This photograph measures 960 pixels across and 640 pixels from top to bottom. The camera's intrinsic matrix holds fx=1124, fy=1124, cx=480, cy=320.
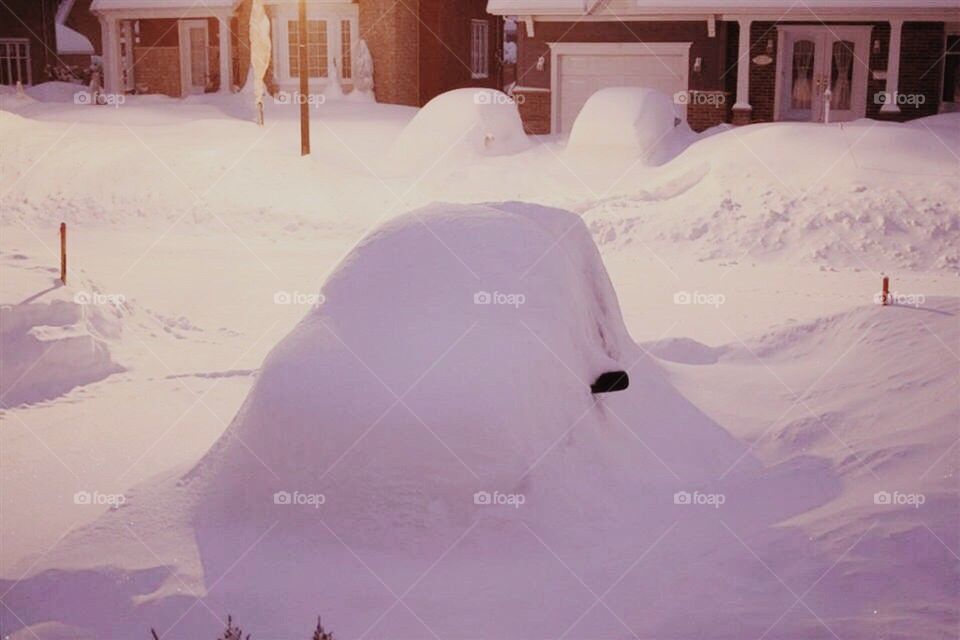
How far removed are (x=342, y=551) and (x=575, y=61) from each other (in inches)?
842

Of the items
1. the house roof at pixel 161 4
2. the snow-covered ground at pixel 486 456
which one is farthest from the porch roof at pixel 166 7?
the snow-covered ground at pixel 486 456

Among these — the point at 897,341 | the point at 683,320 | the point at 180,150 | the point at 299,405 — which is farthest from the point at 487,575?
the point at 180,150

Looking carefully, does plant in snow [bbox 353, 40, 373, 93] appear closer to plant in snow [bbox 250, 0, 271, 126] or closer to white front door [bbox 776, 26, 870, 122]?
plant in snow [bbox 250, 0, 271, 126]

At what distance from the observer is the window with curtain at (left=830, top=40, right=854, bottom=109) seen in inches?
961

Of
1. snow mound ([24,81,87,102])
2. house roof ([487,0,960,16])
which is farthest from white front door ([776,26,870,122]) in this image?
snow mound ([24,81,87,102])

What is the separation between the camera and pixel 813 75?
24641 mm

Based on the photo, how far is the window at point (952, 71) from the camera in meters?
23.7

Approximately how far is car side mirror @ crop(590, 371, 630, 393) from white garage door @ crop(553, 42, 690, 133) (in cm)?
1874

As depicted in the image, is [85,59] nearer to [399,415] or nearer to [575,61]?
[575,61]

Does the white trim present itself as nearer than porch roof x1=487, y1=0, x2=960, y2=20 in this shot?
No

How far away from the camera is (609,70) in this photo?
25.5 meters

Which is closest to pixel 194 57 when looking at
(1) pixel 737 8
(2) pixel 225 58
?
(2) pixel 225 58

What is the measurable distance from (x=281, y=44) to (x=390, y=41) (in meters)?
3.02

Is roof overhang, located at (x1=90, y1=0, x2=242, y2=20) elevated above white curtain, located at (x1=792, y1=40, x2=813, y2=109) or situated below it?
above
